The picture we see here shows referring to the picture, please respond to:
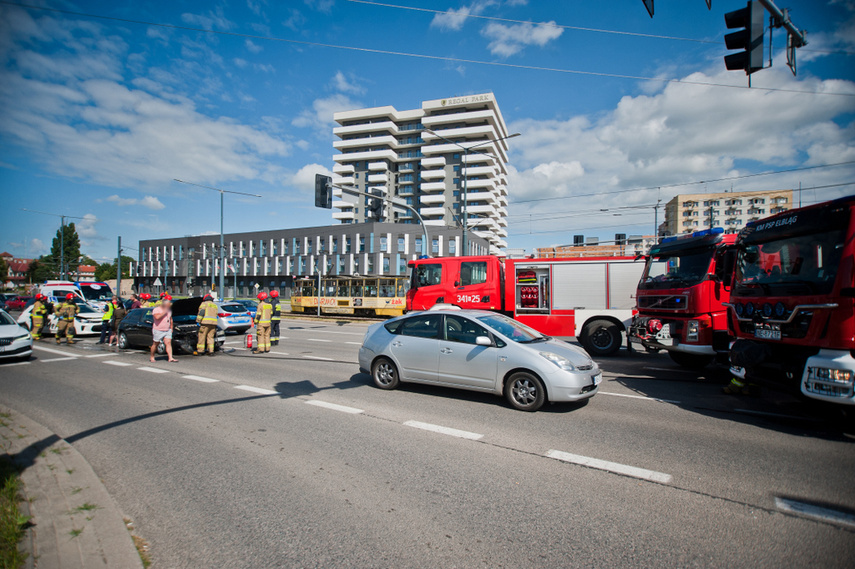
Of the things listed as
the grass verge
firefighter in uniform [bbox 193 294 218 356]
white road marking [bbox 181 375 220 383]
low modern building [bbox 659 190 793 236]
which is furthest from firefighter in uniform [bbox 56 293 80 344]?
low modern building [bbox 659 190 793 236]

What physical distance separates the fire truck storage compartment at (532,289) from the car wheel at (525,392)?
6.03 m

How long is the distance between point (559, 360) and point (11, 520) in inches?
221

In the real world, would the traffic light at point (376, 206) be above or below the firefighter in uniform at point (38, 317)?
above

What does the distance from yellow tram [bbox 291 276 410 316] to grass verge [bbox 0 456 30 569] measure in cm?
2233

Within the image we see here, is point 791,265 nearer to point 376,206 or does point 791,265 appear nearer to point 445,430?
point 445,430

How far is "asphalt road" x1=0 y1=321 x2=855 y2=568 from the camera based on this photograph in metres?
2.84

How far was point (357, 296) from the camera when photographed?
28953 mm

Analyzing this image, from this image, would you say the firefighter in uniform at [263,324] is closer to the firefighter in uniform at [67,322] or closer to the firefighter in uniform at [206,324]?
the firefighter in uniform at [206,324]

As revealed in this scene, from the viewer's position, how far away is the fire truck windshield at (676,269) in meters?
8.61

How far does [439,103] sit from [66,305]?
76.8 metres

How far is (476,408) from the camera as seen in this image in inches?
245

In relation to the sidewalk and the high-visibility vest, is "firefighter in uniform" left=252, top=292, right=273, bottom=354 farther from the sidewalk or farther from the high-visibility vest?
the sidewalk

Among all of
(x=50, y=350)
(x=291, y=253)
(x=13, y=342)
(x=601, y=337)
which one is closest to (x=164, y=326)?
(x=13, y=342)

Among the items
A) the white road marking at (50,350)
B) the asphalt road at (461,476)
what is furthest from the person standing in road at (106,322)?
the asphalt road at (461,476)
